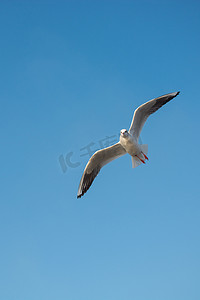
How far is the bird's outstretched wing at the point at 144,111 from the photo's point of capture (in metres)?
13.5

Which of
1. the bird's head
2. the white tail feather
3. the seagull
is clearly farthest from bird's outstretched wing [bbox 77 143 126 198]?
the bird's head

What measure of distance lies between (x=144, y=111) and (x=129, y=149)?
4.69ft

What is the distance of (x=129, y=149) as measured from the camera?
13469 mm

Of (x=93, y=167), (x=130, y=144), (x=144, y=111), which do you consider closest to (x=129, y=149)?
(x=130, y=144)

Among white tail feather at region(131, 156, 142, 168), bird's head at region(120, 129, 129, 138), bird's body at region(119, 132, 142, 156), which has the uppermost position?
bird's head at region(120, 129, 129, 138)

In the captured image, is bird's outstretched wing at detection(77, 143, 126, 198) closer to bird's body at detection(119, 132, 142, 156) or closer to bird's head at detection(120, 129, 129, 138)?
bird's body at detection(119, 132, 142, 156)

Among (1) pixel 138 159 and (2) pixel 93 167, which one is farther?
(2) pixel 93 167

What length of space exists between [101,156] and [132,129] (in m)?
1.45

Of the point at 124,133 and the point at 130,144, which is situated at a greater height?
the point at 124,133

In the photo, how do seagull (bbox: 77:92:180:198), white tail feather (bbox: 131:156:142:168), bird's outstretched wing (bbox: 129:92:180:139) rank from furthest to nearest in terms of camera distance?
white tail feather (bbox: 131:156:142:168), bird's outstretched wing (bbox: 129:92:180:139), seagull (bbox: 77:92:180:198)

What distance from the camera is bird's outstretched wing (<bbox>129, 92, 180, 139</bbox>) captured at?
1349 cm

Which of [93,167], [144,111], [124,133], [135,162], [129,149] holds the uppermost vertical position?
[144,111]

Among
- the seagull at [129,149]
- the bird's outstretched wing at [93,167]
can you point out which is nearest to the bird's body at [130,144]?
the seagull at [129,149]

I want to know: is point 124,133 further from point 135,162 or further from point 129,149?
point 135,162
